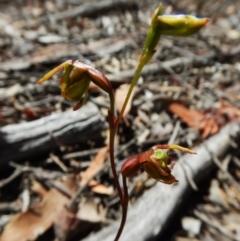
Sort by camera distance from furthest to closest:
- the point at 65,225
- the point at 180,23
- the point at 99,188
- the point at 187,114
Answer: the point at 187,114 → the point at 99,188 → the point at 65,225 → the point at 180,23

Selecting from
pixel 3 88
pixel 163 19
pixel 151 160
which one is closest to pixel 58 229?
pixel 151 160

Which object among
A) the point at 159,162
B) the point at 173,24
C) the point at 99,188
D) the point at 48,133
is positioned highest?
the point at 173,24

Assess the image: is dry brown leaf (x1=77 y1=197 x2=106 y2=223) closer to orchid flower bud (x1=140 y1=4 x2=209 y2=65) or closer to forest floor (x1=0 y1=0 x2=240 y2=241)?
forest floor (x1=0 y1=0 x2=240 y2=241)

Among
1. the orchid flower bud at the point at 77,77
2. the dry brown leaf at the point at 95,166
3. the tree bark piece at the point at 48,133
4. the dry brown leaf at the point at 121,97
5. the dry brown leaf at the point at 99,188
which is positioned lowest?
the dry brown leaf at the point at 99,188

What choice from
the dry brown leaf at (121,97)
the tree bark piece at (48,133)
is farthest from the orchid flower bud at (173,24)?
the dry brown leaf at (121,97)

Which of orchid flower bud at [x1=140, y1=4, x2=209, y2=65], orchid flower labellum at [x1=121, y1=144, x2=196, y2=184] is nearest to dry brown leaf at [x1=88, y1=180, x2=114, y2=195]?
orchid flower labellum at [x1=121, y1=144, x2=196, y2=184]

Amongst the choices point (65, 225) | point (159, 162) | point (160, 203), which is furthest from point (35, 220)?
point (159, 162)

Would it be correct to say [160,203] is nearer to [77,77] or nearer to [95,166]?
[95,166]

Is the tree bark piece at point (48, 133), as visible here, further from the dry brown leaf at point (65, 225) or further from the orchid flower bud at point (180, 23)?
the orchid flower bud at point (180, 23)
